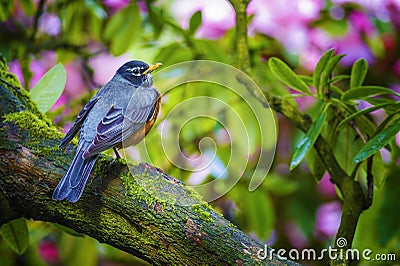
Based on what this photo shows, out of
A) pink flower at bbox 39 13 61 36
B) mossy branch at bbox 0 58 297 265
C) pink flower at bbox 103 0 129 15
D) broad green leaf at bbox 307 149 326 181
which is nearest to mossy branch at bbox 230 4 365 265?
broad green leaf at bbox 307 149 326 181

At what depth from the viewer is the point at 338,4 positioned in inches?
59.9

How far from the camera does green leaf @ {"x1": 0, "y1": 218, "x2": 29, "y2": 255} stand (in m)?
0.91

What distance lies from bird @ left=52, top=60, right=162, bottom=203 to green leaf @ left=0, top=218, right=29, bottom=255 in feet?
0.89

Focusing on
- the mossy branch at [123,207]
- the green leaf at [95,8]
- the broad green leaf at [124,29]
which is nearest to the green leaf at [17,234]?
the mossy branch at [123,207]

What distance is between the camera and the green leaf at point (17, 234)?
91cm

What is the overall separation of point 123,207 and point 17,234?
286 millimetres

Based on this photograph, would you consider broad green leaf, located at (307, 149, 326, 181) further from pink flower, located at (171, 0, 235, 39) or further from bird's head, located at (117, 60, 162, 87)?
pink flower, located at (171, 0, 235, 39)

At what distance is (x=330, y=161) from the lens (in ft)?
2.97

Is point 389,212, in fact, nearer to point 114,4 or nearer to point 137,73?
point 137,73

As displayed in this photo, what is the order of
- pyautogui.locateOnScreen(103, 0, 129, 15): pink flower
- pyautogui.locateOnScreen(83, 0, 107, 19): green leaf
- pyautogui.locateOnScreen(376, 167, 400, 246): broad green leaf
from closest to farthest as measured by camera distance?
1. pyautogui.locateOnScreen(376, 167, 400, 246): broad green leaf
2. pyautogui.locateOnScreen(83, 0, 107, 19): green leaf
3. pyautogui.locateOnScreen(103, 0, 129, 15): pink flower

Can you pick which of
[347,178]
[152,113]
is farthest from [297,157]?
[152,113]

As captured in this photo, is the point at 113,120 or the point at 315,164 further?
the point at 315,164

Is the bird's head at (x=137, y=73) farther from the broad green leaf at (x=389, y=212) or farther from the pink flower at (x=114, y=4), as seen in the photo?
the pink flower at (x=114, y=4)

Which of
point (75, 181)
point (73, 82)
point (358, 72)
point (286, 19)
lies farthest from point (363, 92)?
point (73, 82)
